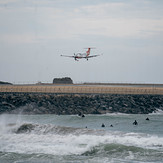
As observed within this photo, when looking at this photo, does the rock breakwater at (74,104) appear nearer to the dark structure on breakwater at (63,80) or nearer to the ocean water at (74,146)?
the ocean water at (74,146)

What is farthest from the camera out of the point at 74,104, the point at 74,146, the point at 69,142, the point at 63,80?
the point at 63,80

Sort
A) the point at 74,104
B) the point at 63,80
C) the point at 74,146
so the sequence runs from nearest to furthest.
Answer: the point at 74,146, the point at 74,104, the point at 63,80

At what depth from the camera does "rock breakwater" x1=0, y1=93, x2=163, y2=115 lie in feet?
223

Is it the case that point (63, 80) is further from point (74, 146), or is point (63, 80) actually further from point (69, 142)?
point (74, 146)

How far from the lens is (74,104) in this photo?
70.8 metres

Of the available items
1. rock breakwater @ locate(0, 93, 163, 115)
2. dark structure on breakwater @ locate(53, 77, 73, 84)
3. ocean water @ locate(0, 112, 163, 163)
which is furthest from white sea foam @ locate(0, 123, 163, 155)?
dark structure on breakwater @ locate(53, 77, 73, 84)

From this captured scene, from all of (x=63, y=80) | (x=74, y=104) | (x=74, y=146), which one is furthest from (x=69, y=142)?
(x=63, y=80)

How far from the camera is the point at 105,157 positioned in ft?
88.7

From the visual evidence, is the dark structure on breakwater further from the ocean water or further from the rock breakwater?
the ocean water

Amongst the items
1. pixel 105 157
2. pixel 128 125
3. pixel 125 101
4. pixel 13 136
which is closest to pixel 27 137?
pixel 13 136

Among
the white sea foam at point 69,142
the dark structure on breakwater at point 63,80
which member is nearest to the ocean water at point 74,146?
the white sea foam at point 69,142

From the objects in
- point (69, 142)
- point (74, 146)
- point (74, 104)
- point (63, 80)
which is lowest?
point (74, 146)

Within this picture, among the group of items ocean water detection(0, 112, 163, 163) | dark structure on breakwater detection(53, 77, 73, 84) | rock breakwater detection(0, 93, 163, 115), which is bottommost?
ocean water detection(0, 112, 163, 163)

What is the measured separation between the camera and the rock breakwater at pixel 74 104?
2680 inches
